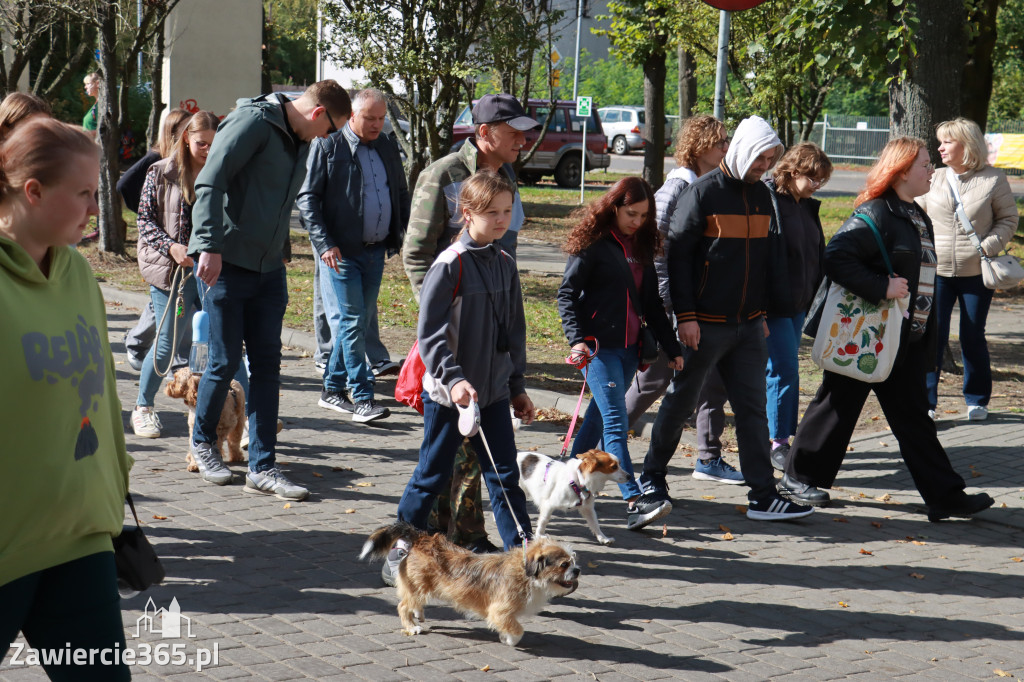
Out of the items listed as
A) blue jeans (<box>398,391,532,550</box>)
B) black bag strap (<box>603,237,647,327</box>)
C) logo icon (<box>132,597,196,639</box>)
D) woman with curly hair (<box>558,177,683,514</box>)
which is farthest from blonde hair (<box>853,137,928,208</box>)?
logo icon (<box>132,597,196,639</box>)

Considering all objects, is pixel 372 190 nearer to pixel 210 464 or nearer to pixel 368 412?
pixel 368 412

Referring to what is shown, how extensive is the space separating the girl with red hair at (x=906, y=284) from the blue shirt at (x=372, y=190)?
3.41m

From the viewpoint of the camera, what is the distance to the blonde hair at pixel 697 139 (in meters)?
6.93

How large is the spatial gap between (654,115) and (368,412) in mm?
15691

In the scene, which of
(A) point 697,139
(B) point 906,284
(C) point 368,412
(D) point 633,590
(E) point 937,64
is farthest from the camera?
(E) point 937,64

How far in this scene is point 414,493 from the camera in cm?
484

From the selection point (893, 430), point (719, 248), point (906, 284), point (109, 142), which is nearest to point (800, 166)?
point (906, 284)

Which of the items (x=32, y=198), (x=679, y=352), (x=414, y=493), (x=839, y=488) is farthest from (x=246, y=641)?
(x=839, y=488)

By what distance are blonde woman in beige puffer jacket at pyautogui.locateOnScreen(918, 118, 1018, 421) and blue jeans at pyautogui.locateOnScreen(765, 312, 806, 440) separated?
5.49 ft

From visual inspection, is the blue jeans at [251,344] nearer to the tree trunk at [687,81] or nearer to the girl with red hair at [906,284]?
the girl with red hair at [906,284]

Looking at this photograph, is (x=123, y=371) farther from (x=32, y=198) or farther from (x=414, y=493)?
(x=32, y=198)

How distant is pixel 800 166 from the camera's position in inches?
291

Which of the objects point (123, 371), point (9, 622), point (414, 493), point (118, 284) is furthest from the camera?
point (118, 284)

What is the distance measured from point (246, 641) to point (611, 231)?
2.96 m
